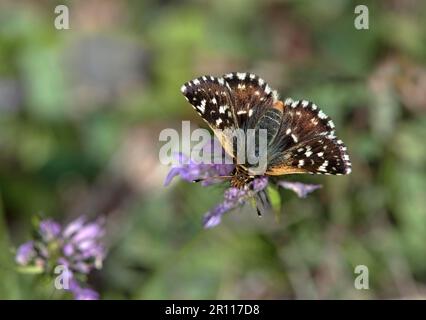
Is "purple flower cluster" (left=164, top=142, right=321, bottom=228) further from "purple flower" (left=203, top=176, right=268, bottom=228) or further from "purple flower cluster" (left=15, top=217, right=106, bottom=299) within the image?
"purple flower cluster" (left=15, top=217, right=106, bottom=299)

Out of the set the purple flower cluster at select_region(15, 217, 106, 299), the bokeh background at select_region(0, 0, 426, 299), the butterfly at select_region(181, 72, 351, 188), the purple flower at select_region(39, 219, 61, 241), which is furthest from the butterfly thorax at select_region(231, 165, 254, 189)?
the purple flower at select_region(39, 219, 61, 241)

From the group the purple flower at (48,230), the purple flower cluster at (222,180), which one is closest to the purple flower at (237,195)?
the purple flower cluster at (222,180)

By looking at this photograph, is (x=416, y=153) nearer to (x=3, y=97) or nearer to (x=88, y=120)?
(x=88, y=120)

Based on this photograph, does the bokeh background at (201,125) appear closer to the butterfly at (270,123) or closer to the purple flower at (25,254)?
the purple flower at (25,254)

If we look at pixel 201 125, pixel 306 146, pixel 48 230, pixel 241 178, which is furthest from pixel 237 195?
pixel 201 125

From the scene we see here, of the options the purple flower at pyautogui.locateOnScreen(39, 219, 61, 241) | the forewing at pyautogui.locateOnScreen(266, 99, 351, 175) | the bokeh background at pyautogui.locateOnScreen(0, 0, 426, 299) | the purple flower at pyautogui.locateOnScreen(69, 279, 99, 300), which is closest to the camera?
the forewing at pyautogui.locateOnScreen(266, 99, 351, 175)

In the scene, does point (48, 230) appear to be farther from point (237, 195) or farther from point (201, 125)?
point (201, 125)
